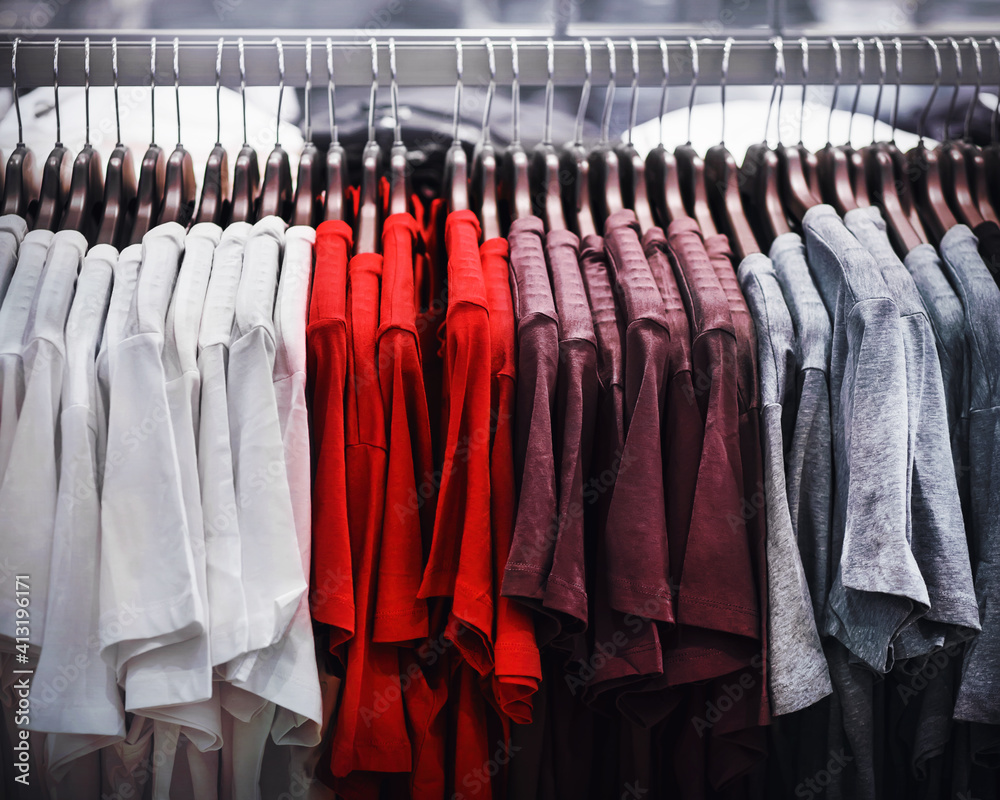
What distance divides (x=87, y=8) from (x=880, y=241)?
1.65m

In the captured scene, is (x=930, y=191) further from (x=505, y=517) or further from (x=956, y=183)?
(x=505, y=517)

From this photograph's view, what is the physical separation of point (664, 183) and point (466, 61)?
0.40 m

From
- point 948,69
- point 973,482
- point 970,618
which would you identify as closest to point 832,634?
point 970,618

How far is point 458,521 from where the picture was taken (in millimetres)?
1008

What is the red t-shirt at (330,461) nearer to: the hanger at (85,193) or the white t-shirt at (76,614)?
the white t-shirt at (76,614)

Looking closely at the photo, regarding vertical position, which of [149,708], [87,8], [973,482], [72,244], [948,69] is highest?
[87,8]

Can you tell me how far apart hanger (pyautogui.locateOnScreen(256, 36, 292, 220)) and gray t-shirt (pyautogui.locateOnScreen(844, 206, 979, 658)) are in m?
0.90

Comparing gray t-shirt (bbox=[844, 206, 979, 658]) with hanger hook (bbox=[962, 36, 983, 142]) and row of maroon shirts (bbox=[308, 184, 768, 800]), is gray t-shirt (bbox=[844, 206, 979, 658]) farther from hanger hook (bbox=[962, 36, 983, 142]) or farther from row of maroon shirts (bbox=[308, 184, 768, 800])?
hanger hook (bbox=[962, 36, 983, 142])

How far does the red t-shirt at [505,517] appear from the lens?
0.93 metres

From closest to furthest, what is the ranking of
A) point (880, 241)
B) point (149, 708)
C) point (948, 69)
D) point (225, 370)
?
1. point (149, 708)
2. point (225, 370)
3. point (880, 241)
4. point (948, 69)

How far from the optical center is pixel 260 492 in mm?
943

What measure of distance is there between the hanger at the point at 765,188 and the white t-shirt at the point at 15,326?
3.51 ft

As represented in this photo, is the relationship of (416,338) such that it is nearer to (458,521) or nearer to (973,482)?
(458,521)

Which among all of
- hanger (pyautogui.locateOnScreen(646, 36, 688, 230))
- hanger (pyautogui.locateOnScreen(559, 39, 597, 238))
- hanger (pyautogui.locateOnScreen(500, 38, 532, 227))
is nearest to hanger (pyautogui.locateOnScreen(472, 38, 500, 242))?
hanger (pyautogui.locateOnScreen(500, 38, 532, 227))
